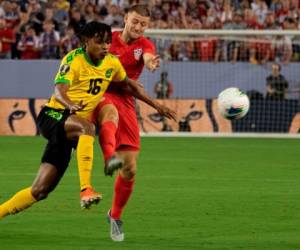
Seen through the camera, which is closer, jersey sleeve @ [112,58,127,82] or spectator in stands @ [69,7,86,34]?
jersey sleeve @ [112,58,127,82]

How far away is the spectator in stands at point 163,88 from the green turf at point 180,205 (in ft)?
12.4

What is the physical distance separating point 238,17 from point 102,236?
18791 millimetres

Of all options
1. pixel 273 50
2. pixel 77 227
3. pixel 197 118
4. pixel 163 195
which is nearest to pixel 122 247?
pixel 77 227

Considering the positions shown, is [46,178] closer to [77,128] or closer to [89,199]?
[77,128]

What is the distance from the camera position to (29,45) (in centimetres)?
2712

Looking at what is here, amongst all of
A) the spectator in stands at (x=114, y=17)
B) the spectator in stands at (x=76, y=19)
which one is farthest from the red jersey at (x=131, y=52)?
the spectator in stands at (x=114, y=17)

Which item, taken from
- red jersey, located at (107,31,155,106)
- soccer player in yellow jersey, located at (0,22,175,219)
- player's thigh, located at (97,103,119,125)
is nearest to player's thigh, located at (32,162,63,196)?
soccer player in yellow jersey, located at (0,22,175,219)

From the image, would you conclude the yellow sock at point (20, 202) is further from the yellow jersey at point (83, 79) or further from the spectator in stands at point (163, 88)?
the spectator in stands at point (163, 88)

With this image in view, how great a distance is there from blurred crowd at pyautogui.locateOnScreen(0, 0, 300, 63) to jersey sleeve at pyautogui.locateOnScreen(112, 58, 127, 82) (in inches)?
617

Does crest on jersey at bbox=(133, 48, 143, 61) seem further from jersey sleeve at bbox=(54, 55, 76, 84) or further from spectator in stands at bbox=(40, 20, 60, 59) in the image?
spectator in stands at bbox=(40, 20, 60, 59)

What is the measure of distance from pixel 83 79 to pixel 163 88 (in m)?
15.7

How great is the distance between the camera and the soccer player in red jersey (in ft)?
33.4

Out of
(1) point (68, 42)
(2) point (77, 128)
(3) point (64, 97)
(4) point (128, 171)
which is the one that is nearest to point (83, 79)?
(3) point (64, 97)

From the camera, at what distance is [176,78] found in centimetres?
2619
